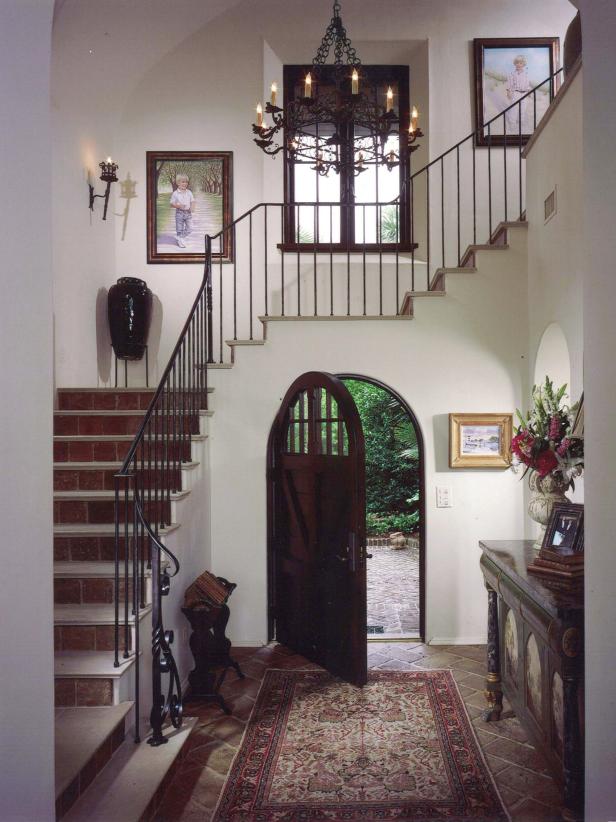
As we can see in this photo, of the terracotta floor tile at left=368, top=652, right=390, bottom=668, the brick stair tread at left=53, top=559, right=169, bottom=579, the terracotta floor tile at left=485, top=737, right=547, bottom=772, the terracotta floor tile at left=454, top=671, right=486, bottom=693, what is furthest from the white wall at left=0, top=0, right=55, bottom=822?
the terracotta floor tile at left=368, top=652, right=390, bottom=668

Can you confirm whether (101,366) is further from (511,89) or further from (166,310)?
(511,89)

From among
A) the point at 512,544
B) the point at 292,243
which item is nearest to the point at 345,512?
the point at 512,544

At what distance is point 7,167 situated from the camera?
1.38 meters

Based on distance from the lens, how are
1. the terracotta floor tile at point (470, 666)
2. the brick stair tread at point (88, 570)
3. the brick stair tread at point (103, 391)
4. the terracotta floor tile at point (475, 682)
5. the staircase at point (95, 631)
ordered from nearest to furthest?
1. the staircase at point (95, 631)
2. the brick stair tread at point (88, 570)
3. the terracotta floor tile at point (475, 682)
4. the terracotta floor tile at point (470, 666)
5. the brick stair tread at point (103, 391)

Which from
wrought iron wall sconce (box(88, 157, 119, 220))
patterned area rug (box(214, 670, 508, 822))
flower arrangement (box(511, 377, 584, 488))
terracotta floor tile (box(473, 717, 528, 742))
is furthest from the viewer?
wrought iron wall sconce (box(88, 157, 119, 220))

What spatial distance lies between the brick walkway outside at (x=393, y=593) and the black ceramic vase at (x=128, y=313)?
3.63 meters

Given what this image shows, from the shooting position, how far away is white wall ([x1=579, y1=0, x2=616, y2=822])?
1.42 metres

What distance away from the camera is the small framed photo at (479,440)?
4.86m

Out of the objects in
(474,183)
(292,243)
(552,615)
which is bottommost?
(552,615)

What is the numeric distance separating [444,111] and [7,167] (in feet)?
20.5

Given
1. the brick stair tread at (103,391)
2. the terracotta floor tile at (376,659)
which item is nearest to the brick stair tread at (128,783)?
the terracotta floor tile at (376,659)

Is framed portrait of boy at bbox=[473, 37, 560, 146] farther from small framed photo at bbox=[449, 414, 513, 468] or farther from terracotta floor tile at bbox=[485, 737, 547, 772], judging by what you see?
terracotta floor tile at bbox=[485, 737, 547, 772]

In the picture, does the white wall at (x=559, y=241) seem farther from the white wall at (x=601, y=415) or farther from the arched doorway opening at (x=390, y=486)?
the arched doorway opening at (x=390, y=486)

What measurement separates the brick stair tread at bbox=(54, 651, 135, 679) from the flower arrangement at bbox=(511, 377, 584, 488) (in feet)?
7.91
